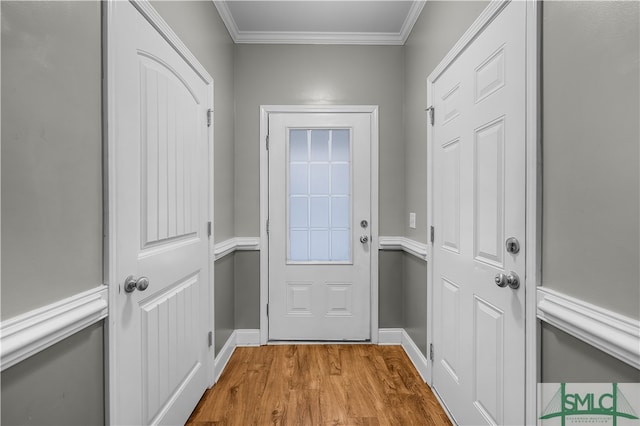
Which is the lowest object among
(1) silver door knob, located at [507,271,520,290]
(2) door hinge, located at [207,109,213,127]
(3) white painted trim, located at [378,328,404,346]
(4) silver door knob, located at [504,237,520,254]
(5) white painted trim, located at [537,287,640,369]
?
(3) white painted trim, located at [378,328,404,346]

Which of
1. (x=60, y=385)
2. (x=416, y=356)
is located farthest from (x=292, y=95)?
(x=60, y=385)

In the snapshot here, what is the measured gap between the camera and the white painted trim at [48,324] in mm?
765

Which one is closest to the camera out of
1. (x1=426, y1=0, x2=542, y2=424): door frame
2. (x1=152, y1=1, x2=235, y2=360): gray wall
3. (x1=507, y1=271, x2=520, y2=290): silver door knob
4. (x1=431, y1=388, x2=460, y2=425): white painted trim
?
(x1=426, y1=0, x2=542, y2=424): door frame

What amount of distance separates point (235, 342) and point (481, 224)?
2.17m

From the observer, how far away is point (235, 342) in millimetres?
2756

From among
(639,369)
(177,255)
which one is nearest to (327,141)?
(177,255)

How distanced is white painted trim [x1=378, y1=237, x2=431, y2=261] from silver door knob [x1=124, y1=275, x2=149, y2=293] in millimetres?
1627

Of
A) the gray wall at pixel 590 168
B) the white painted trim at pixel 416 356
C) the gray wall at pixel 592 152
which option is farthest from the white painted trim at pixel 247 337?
the gray wall at pixel 592 152

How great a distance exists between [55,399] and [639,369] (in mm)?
1510

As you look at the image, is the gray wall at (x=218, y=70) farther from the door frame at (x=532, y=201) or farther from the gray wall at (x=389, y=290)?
the door frame at (x=532, y=201)

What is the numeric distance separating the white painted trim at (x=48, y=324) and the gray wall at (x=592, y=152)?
4.80 ft

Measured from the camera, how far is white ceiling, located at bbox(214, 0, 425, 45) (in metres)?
2.39

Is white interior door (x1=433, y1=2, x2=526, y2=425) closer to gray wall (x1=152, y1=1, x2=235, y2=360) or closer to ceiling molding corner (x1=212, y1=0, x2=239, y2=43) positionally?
gray wall (x1=152, y1=1, x2=235, y2=360)

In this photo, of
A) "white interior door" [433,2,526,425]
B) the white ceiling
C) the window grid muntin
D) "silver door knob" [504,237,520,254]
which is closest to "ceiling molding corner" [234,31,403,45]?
the white ceiling
